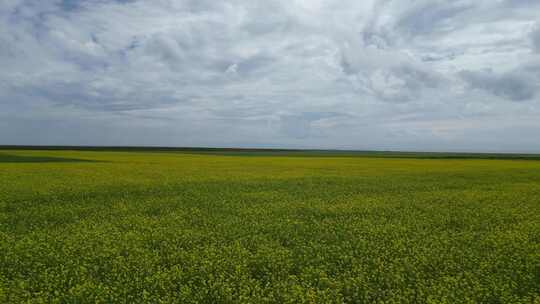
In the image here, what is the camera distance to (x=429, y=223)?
539 inches

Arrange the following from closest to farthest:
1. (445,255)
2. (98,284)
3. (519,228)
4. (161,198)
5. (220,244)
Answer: (98,284), (445,255), (220,244), (519,228), (161,198)

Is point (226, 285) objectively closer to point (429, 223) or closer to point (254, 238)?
point (254, 238)

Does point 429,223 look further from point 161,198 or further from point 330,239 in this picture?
point 161,198

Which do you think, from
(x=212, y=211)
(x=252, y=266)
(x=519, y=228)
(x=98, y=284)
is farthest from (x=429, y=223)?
(x=98, y=284)

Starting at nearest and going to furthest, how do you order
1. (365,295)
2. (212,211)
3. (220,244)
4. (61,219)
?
(365,295) → (220,244) → (61,219) → (212,211)

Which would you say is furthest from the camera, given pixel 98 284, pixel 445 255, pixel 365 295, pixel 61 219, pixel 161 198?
pixel 161 198

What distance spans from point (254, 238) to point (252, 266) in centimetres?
217

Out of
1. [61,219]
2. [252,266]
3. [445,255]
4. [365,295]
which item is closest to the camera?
[365,295]

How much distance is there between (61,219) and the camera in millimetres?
14273

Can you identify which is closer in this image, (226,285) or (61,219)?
(226,285)

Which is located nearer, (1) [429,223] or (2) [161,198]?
(1) [429,223]

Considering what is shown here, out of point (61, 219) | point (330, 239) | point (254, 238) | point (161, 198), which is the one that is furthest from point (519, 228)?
point (61, 219)

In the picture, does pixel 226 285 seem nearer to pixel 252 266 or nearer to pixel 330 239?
pixel 252 266

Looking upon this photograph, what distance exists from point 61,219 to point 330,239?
1145 cm
